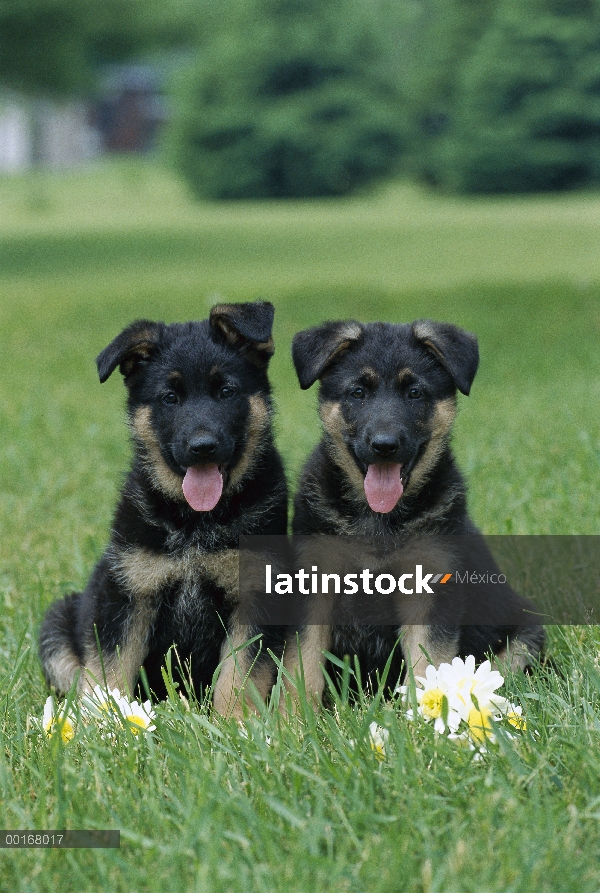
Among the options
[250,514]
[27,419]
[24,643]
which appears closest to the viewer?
[250,514]

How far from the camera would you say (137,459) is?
4.12 m

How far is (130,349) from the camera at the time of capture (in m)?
3.95

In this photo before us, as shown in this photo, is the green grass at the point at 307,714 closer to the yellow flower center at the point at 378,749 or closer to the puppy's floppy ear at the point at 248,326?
the yellow flower center at the point at 378,749

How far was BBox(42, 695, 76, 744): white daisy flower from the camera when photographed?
3402 millimetres

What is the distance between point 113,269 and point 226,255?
321 cm

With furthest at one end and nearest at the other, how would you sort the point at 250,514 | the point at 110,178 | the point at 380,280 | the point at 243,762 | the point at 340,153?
the point at 110,178, the point at 340,153, the point at 380,280, the point at 250,514, the point at 243,762

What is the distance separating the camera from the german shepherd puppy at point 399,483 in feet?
12.6

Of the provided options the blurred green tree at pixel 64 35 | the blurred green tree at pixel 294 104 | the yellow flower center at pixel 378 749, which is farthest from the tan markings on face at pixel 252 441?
the blurred green tree at pixel 294 104

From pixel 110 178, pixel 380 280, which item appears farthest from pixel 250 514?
pixel 110 178

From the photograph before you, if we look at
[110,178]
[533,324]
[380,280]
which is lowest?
[533,324]

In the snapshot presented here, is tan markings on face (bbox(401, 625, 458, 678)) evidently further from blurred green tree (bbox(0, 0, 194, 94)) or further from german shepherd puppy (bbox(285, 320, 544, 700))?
blurred green tree (bbox(0, 0, 194, 94))

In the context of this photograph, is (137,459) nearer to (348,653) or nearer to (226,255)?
(348,653)

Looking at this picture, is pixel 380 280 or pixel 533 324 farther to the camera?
pixel 380 280

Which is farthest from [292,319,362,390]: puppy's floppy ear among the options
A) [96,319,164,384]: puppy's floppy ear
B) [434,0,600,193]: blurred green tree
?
[434,0,600,193]: blurred green tree
